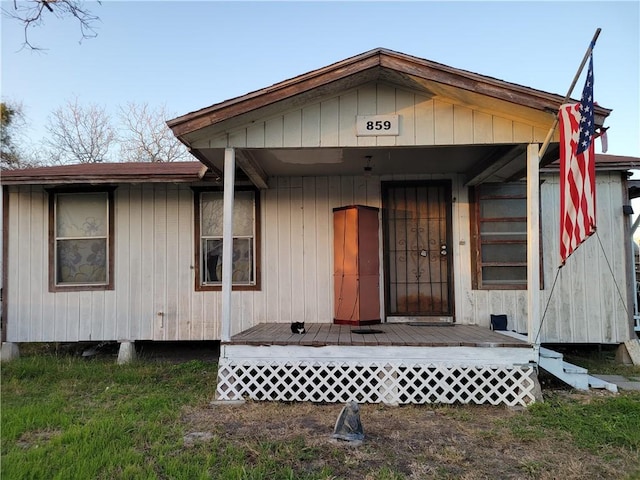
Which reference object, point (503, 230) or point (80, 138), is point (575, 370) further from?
point (80, 138)

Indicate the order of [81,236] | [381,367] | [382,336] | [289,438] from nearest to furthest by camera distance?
[289,438]
[381,367]
[382,336]
[81,236]

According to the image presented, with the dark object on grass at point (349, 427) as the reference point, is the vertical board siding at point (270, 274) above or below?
above

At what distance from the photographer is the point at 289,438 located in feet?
11.5

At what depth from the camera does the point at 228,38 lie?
31.5 feet

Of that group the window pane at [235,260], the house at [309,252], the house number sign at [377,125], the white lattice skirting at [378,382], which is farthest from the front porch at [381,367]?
the house number sign at [377,125]

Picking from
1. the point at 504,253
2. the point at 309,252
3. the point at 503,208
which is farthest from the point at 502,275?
the point at 309,252

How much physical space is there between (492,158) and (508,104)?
1078 millimetres

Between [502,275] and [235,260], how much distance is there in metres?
3.85

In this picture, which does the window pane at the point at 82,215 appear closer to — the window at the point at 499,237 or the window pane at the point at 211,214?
the window pane at the point at 211,214

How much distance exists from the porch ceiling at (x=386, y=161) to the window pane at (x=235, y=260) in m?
0.96

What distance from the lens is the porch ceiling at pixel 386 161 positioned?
16.8 ft

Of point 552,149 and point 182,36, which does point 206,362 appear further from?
point 182,36

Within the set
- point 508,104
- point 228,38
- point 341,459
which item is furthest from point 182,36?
point 341,459

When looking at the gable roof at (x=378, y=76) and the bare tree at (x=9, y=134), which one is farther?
the bare tree at (x=9, y=134)
